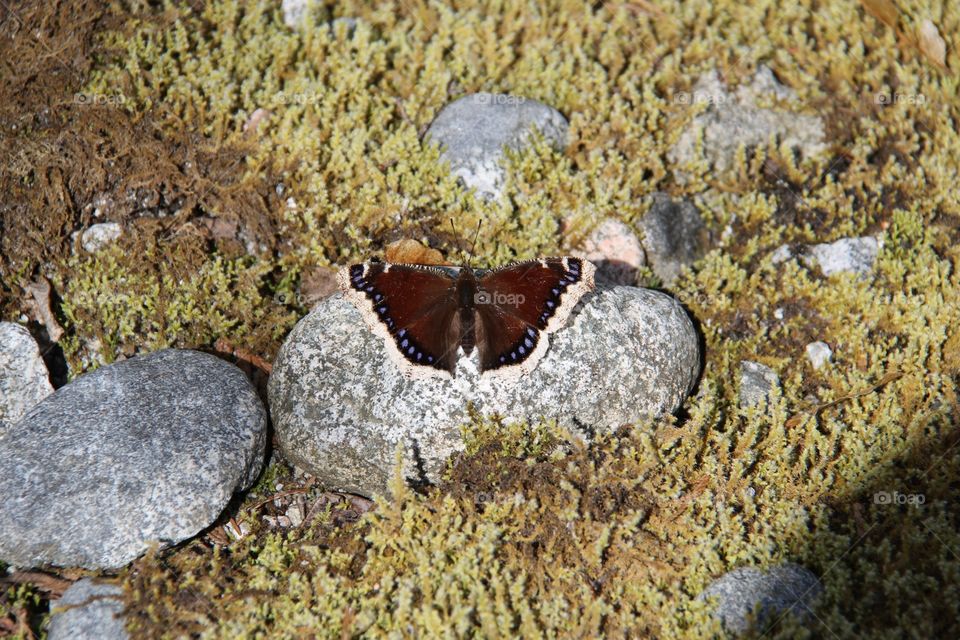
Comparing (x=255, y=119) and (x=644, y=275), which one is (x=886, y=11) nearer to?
(x=644, y=275)

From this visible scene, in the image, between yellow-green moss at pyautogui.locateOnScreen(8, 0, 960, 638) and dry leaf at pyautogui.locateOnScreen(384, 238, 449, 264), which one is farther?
dry leaf at pyautogui.locateOnScreen(384, 238, 449, 264)

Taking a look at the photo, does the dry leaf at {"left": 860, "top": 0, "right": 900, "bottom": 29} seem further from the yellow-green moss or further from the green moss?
the green moss

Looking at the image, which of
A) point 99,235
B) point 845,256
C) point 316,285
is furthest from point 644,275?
point 99,235

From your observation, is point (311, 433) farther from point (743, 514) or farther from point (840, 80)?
point (840, 80)

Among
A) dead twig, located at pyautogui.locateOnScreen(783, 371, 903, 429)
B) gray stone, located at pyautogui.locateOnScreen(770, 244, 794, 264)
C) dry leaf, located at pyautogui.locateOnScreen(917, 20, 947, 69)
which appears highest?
dry leaf, located at pyautogui.locateOnScreen(917, 20, 947, 69)

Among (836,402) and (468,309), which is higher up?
(468,309)

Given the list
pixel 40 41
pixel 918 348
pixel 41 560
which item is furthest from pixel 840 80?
pixel 41 560

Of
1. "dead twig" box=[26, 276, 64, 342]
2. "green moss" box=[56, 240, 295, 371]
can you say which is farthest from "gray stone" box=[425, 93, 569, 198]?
"dead twig" box=[26, 276, 64, 342]
